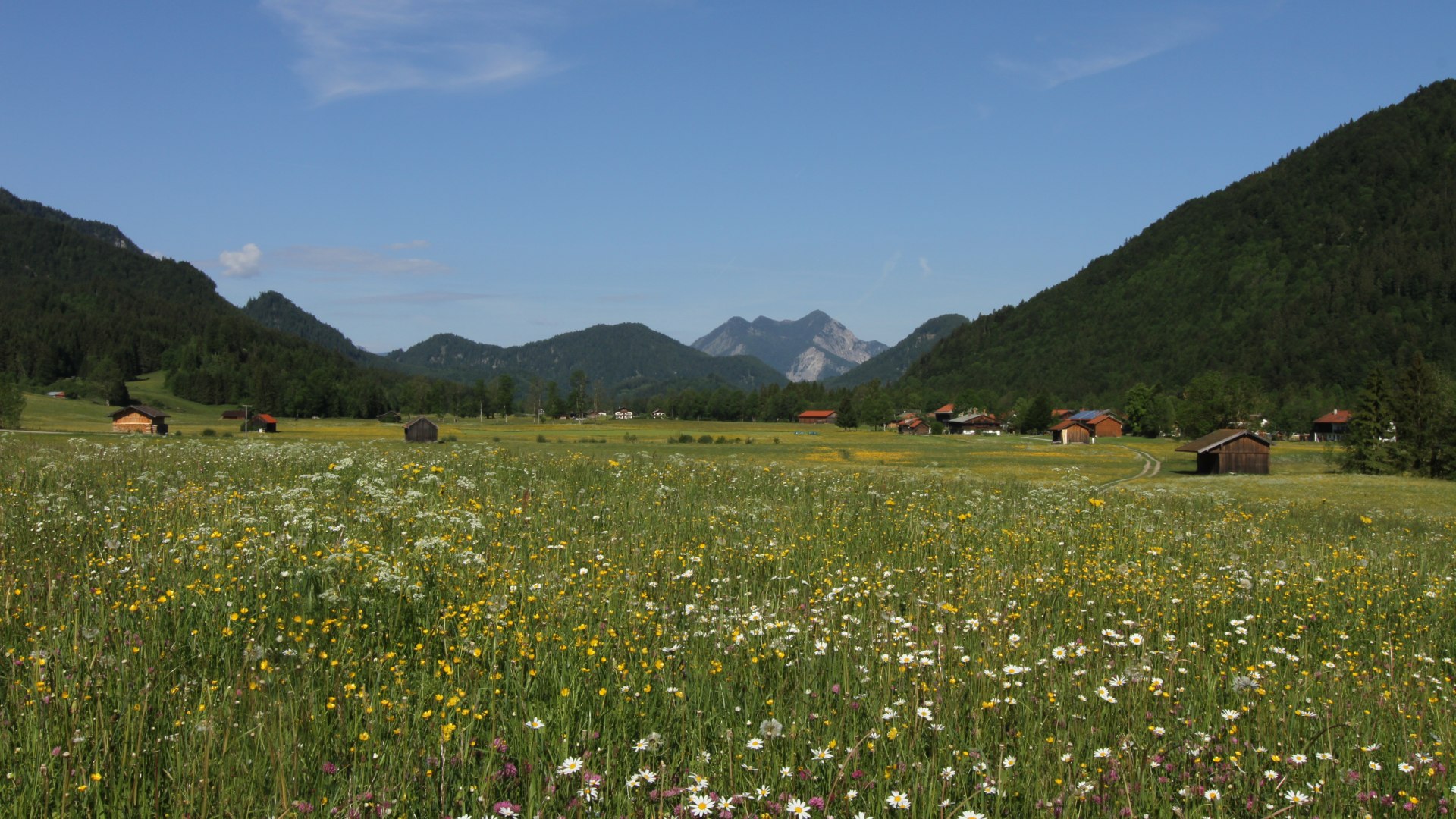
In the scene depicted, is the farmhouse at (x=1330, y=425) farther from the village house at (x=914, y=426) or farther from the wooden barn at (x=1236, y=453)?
the wooden barn at (x=1236, y=453)

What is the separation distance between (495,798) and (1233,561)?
990 centimetres

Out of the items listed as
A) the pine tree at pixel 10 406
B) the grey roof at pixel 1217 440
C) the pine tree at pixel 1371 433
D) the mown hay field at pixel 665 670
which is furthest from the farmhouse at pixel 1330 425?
the pine tree at pixel 10 406

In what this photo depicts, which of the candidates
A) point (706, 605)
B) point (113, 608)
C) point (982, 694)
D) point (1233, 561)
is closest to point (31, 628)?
point (113, 608)

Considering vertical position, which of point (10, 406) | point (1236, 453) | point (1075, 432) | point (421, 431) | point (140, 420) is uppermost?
point (10, 406)

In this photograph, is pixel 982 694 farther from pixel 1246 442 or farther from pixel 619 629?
pixel 1246 442

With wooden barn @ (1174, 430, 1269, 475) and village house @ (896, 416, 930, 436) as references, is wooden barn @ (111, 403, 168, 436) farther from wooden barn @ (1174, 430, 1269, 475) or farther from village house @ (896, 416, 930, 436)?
village house @ (896, 416, 930, 436)

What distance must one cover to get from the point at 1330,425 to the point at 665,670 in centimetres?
20219

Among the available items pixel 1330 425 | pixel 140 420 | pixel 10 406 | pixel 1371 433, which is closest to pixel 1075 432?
pixel 1371 433

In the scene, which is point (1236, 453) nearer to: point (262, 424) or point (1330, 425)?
point (1330, 425)

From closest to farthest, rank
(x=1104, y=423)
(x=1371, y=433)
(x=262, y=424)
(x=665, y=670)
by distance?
(x=665, y=670) < (x=1371, y=433) < (x=262, y=424) < (x=1104, y=423)

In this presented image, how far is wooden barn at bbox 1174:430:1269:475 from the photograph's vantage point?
2803 inches

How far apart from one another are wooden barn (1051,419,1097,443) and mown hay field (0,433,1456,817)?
439 feet

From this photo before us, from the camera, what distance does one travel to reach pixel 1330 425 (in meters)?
165

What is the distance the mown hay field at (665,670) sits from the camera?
3.97 metres
